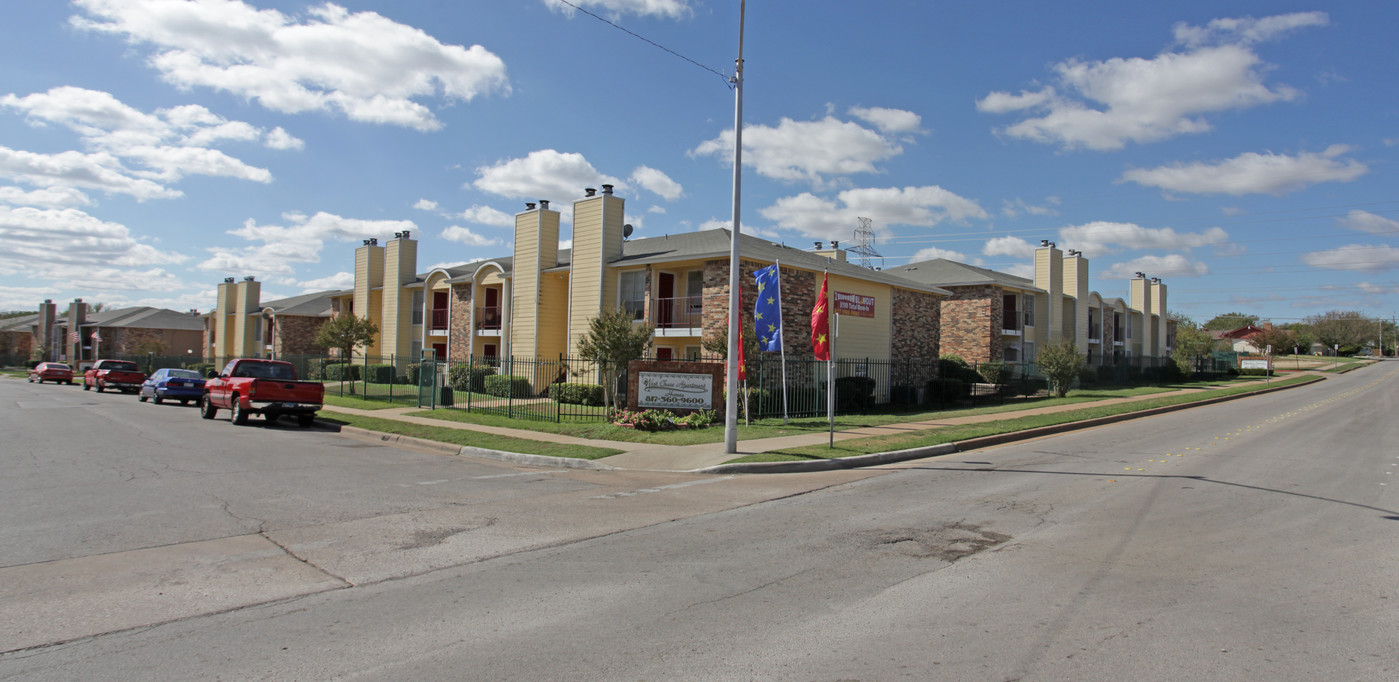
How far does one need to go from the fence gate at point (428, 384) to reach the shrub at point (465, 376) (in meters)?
2.47

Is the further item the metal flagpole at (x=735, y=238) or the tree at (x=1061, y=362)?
the tree at (x=1061, y=362)

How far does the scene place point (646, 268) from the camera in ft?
Answer: 85.2

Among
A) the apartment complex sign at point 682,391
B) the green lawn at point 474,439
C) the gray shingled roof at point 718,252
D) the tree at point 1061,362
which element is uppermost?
the gray shingled roof at point 718,252

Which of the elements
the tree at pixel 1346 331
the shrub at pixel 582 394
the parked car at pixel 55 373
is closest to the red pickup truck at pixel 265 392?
the shrub at pixel 582 394

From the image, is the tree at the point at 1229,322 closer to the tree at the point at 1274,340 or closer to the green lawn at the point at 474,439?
the tree at the point at 1274,340

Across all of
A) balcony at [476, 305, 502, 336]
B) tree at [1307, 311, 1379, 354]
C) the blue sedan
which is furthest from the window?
tree at [1307, 311, 1379, 354]

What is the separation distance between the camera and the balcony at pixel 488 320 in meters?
32.6

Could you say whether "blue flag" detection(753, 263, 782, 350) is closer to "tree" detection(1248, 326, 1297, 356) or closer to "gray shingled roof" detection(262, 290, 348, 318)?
"gray shingled roof" detection(262, 290, 348, 318)

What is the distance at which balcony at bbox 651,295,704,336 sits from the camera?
2489 cm

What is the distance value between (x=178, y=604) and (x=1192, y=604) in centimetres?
723

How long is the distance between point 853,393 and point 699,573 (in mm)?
18062

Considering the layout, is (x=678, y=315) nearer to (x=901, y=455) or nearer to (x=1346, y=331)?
(x=901, y=455)

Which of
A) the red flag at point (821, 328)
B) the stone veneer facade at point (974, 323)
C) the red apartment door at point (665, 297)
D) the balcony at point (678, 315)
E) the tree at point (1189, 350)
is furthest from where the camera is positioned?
the tree at point (1189, 350)

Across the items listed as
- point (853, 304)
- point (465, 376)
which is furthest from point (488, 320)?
point (853, 304)
